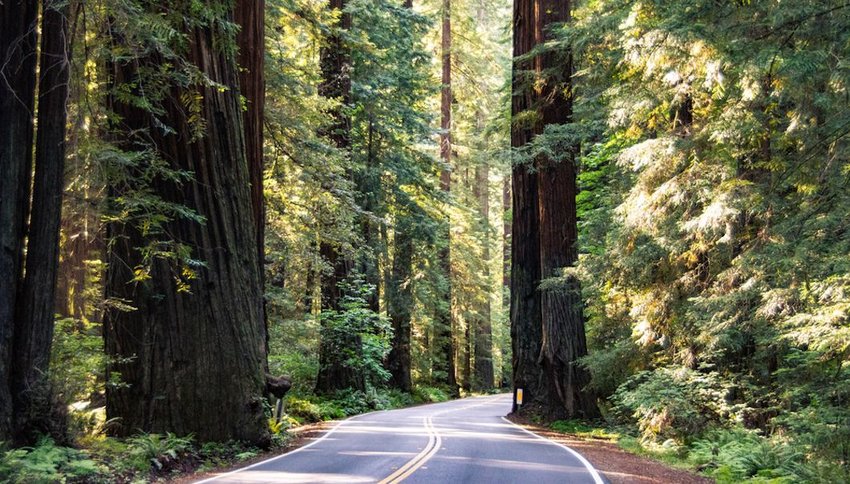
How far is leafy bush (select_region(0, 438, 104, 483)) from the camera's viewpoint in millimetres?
7066

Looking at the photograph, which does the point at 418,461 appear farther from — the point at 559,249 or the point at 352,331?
the point at 352,331

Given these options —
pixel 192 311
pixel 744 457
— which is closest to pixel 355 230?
pixel 192 311

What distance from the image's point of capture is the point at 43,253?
28.7 ft

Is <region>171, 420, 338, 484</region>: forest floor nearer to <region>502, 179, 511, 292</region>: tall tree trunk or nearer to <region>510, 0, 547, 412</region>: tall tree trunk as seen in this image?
<region>510, 0, 547, 412</region>: tall tree trunk

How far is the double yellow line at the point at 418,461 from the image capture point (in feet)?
28.8

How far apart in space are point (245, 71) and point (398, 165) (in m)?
11.9

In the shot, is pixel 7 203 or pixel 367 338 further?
pixel 367 338

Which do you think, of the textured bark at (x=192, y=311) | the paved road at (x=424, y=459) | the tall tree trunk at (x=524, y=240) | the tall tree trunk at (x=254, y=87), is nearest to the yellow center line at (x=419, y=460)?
the paved road at (x=424, y=459)

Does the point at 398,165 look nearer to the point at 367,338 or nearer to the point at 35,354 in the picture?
the point at 367,338

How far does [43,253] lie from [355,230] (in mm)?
13731

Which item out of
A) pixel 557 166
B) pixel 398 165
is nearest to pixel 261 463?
pixel 557 166

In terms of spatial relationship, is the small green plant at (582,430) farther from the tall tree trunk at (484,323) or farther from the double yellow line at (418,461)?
the tall tree trunk at (484,323)

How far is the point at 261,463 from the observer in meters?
10.4

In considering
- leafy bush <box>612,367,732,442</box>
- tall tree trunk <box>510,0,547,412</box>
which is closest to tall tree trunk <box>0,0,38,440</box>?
leafy bush <box>612,367,732,442</box>
